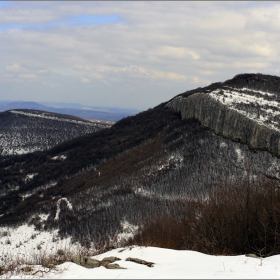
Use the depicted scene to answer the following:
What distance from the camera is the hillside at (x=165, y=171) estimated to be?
43125 millimetres

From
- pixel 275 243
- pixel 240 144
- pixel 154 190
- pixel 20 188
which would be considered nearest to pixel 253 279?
pixel 275 243

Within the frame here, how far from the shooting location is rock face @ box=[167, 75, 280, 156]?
154 ft

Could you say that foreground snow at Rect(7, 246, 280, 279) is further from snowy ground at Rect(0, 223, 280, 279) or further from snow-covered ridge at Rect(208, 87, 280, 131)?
snow-covered ridge at Rect(208, 87, 280, 131)

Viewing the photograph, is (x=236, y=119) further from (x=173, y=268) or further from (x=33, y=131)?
(x=33, y=131)

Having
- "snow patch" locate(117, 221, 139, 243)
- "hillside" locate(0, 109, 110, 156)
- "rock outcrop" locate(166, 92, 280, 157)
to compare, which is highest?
"rock outcrop" locate(166, 92, 280, 157)

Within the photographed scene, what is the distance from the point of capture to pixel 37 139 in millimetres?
143875

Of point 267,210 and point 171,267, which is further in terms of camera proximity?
point 267,210

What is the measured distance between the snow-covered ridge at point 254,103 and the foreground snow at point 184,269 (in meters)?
37.4

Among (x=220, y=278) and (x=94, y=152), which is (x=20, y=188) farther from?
(x=220, y=278)

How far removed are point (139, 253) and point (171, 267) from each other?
3007 mm

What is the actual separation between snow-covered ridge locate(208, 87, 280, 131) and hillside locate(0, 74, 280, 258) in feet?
0.54

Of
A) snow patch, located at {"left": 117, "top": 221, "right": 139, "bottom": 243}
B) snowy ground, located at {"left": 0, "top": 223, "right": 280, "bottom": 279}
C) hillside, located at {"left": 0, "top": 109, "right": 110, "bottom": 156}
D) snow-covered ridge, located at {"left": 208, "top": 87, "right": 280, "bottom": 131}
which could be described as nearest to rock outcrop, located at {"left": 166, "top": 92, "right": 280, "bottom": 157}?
snow-covered ridge, located at {"left": 208, "top": 87, "right": 280, "bottom": 131}

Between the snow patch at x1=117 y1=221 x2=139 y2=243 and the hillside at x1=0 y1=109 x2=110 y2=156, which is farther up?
the hillside at x1=0 y1=109 x2=110 y2=156

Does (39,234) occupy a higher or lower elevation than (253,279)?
lower
